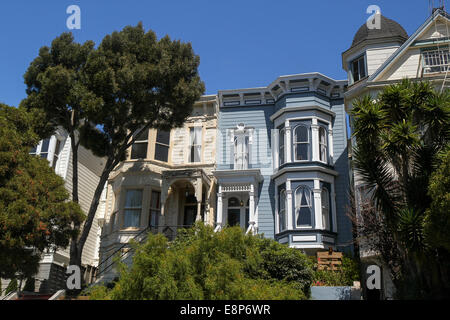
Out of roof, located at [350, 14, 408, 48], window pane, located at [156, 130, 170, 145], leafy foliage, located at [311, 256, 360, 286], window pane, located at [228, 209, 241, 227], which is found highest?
roof, located at [350, 14, 408, 48]

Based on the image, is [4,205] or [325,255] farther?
[325,255]

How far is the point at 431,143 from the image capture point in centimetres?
1441

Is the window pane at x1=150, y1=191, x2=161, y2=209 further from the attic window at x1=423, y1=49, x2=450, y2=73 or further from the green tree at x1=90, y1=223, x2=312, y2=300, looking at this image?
the attic window at x1=423, y1=49, x2=450, y2=73

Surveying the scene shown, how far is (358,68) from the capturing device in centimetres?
2386

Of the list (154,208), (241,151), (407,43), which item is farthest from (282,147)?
(407,43)

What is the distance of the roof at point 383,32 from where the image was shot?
23438 mm

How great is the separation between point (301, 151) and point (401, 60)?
21.2 feet

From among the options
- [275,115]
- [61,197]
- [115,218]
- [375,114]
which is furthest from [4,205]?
[275,115]

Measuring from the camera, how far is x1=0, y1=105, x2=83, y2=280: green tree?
14781 mm

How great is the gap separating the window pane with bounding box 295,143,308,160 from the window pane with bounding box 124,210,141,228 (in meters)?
8.68

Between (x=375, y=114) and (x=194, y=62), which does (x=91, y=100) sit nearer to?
(x=194, y=62)

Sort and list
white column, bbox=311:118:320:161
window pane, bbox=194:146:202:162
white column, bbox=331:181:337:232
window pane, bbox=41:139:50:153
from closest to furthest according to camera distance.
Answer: white column, bbox=331:181:337:232
white column, bbox=311:118:320:161
window pane, bbox=194:146:202:162
window pane, bbox=41:139:50:153

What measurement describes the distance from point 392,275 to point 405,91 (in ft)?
22.6

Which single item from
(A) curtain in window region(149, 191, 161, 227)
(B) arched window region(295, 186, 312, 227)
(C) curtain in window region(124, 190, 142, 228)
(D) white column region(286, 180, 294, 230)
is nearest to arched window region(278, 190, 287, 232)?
(D) white column region(286, 180, 294, 230)
